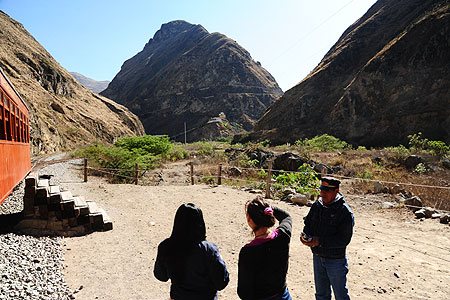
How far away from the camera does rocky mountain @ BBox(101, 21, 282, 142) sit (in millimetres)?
91688

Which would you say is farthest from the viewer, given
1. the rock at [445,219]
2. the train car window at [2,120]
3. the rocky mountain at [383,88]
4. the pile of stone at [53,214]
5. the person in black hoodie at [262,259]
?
the rocky mountain at [383,88]

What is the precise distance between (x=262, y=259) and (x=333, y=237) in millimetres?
1061

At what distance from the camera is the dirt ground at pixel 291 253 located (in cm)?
388

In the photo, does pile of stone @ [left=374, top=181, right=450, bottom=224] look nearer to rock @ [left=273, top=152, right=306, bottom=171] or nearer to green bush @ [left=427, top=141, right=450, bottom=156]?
rock @ [left=273, top=152, right=306, bottom=171]

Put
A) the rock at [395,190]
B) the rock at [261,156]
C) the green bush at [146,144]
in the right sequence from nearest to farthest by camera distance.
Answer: the rock at [395,190] → the rock at [261,156] → the green bush at [146,144]

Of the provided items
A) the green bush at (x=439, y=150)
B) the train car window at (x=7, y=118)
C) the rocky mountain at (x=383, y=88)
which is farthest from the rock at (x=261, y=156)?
the rocky mountain at (x=383, y=88)

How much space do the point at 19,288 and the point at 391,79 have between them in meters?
38.8

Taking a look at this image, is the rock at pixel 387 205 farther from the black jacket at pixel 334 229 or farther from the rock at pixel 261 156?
the rock at pixel 261 156

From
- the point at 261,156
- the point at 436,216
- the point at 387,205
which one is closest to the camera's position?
the point at 436,216

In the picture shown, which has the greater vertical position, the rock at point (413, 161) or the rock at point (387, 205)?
the rock at point (413, 161)

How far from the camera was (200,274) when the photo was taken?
6.97 feet

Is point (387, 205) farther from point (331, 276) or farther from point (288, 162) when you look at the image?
point (288, 162)

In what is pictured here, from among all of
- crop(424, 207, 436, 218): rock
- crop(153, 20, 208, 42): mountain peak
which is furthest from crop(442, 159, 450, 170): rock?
crop(153, 20, 208, 42): mountain peak

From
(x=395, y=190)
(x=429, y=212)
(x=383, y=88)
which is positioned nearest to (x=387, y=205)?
(x=429, y=212)
